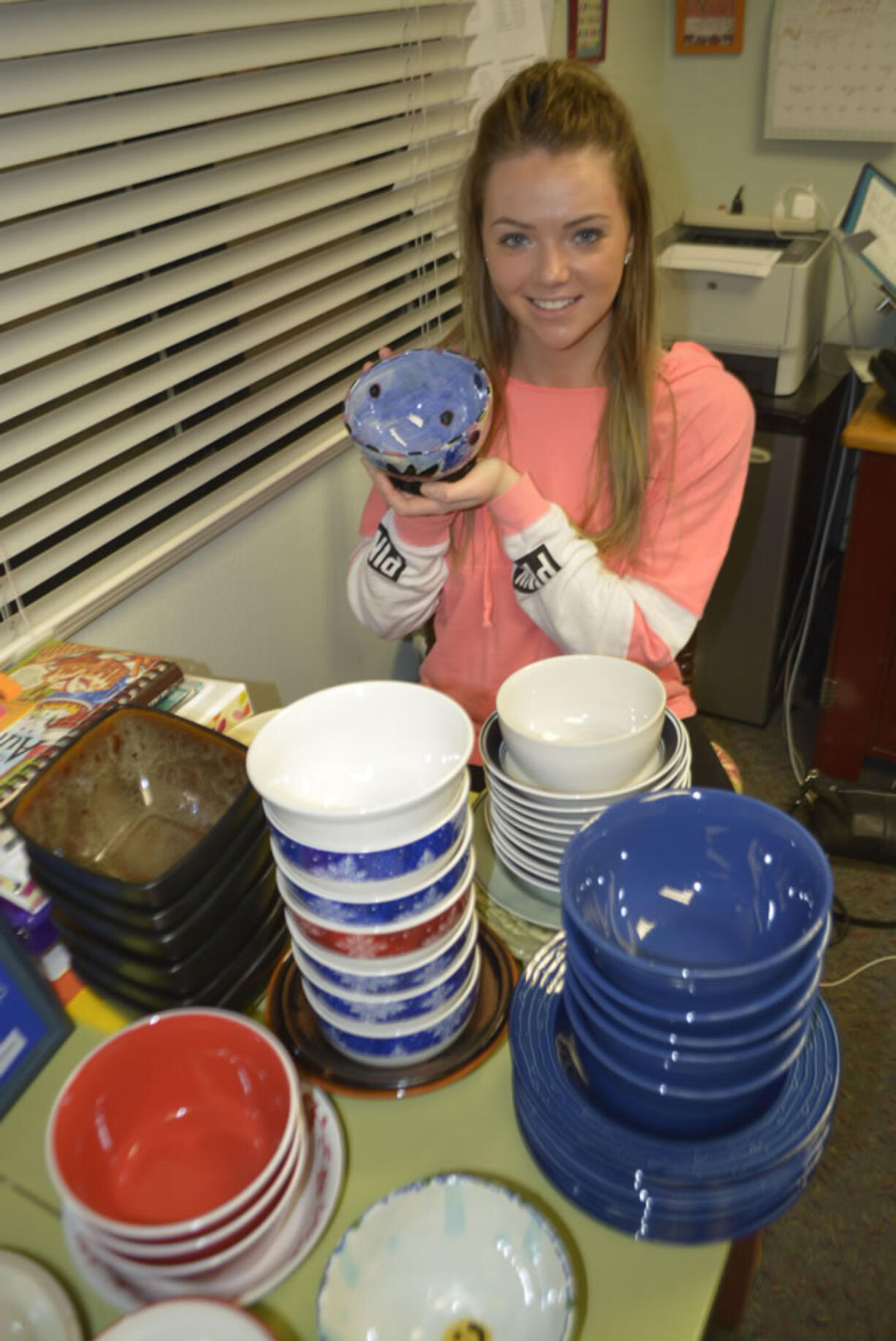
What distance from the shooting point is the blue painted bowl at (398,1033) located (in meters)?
0.76

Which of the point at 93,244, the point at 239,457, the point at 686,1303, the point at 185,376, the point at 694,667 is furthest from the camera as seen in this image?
the point at 694,667

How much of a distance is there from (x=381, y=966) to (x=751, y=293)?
Result: 5.95 ft

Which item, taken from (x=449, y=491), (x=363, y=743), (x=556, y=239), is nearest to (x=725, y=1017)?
(x=363, y=743)

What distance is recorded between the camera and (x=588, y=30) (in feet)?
6.98

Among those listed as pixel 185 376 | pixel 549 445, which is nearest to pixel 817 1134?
pixel 549 445

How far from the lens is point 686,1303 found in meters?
0.62

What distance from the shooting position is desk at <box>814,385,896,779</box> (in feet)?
6.14

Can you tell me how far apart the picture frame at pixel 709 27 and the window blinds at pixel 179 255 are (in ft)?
3.22

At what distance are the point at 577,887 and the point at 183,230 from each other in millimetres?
1035

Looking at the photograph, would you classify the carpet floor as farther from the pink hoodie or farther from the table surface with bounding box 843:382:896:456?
the table surface with bounding box 843:382:896:456

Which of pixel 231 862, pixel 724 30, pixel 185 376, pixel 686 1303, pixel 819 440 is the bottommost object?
pixel 819 440

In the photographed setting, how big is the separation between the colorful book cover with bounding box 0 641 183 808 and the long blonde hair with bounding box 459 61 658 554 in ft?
1.99

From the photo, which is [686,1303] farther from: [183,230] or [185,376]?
[183,230]

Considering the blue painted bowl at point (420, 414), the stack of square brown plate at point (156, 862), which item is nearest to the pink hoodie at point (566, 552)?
the blue painted bowl at point (420, 414)
